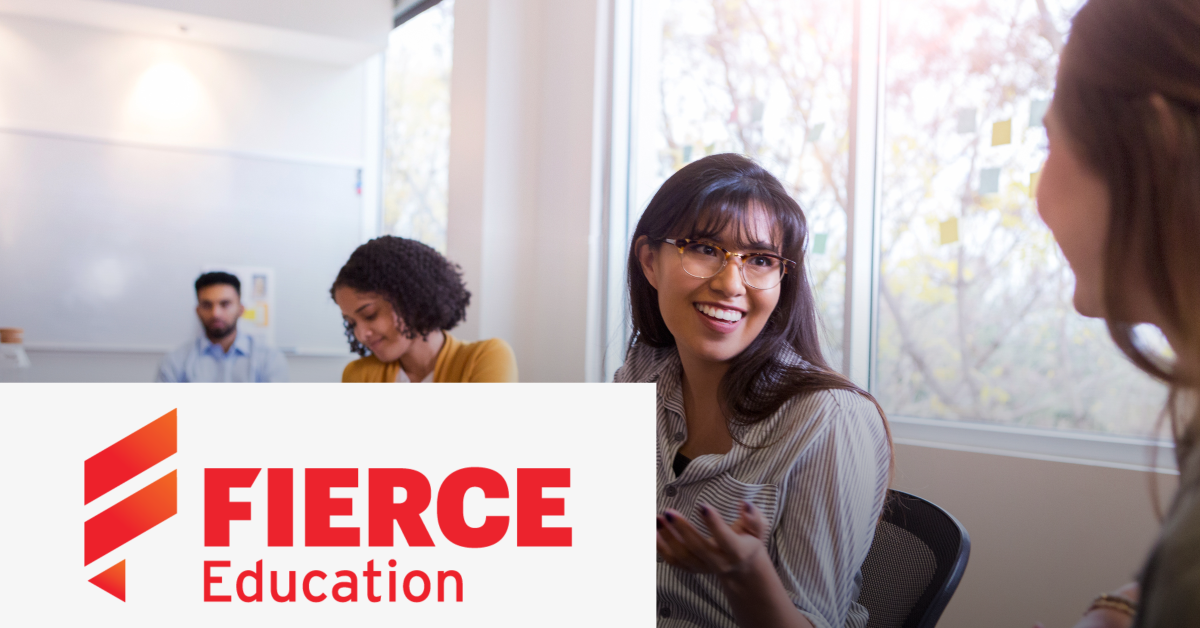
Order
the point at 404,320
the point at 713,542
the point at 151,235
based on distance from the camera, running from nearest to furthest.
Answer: the point at 713,542 < the point at 404,320 < the point at 151,235

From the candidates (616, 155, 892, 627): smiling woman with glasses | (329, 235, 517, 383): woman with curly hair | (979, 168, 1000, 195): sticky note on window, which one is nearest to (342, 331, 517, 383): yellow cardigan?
(329, 235, 517, 383): woman with curly hair

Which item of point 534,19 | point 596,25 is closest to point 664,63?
point 596,25

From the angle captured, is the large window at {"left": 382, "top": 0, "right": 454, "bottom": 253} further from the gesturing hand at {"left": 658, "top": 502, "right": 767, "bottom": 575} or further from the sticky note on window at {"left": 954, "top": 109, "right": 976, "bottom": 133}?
the gesturing hand at {"left": 658, "top": 502, "right": 767, "bottom": 575}

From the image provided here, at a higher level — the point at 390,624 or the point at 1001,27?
the point at 1001,27

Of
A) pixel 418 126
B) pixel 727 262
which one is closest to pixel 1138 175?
pixel 727 262

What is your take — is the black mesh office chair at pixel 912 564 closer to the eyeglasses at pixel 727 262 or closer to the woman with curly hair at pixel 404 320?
the eyeglasses at pixel 727 262

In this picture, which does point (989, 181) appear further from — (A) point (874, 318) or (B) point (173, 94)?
(B) point (173, 94)

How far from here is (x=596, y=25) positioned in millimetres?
3480

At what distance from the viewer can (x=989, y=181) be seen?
2.28m

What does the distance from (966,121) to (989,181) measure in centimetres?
19

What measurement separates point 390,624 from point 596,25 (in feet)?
10.4

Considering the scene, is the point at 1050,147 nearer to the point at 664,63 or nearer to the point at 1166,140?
the point at 1166,140

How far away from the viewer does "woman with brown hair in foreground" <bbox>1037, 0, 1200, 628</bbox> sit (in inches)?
19.9

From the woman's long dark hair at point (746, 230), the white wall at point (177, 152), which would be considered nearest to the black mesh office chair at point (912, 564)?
the woman's long dark hair at point (746, 230)
